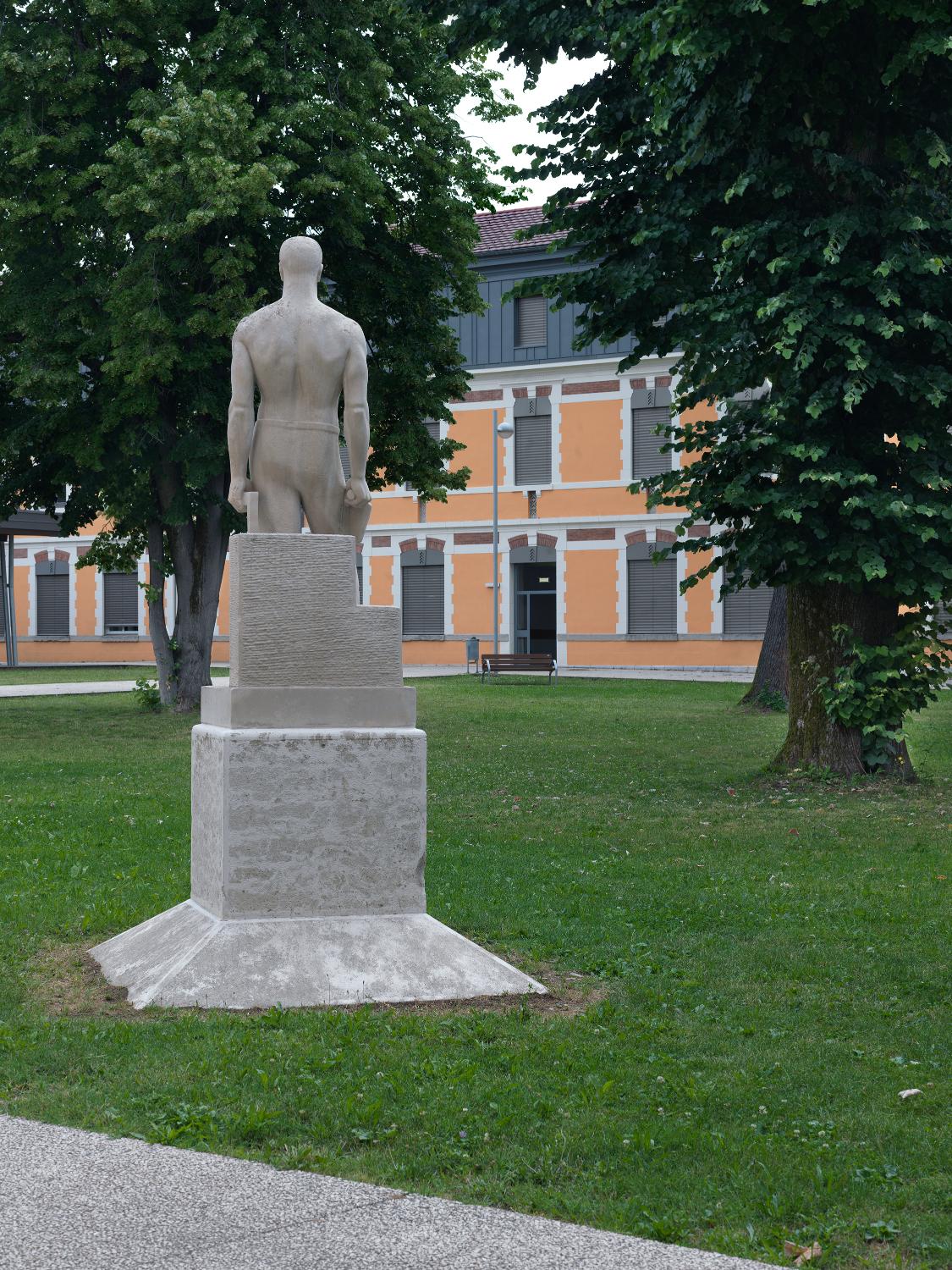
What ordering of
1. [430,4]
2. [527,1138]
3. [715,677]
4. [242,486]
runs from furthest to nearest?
[715,677] → [430,4] → [242,486] → [527,1138]

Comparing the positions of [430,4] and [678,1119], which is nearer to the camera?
[678,1119]

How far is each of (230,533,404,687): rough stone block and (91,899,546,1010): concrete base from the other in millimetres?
1134

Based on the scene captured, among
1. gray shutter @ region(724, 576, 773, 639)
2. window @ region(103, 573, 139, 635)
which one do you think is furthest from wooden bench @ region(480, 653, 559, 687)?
window @ region(103, 573, 139, 635)

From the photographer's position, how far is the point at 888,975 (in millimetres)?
7180

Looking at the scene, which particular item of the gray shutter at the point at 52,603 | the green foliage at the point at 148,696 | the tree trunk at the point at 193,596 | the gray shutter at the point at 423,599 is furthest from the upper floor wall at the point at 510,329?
the tree trunk at the point at 193,596

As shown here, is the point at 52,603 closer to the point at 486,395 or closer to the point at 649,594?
the point at 486,395

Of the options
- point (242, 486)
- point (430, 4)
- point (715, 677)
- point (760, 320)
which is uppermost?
point (430, 4)

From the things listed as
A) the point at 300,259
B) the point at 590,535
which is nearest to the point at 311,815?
the point at 300,259

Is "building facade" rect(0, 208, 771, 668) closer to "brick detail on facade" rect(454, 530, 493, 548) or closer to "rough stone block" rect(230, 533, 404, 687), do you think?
"brick detail on facade" rect(454, 530, 493, 548)

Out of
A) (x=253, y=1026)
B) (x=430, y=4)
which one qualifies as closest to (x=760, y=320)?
(x=430, y=4)

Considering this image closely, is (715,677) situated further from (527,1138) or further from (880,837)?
(527,1138)

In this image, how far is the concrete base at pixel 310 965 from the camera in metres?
6.63

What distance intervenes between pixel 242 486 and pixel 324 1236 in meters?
4.41

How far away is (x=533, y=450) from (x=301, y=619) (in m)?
37.4
